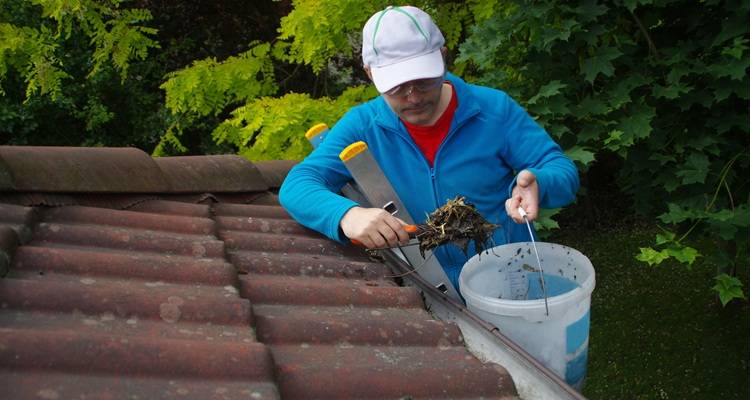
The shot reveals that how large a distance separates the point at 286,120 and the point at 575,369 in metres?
3.24

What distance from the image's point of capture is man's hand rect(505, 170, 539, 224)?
7.43ft

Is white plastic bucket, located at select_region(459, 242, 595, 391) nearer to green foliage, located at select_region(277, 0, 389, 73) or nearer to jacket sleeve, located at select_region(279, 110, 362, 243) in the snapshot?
jacket sleeve, located at select_region(279, 110, 362, 243)

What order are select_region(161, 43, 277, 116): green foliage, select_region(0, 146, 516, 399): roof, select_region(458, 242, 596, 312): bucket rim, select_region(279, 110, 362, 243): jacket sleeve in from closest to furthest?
select_region(0, 146, 516, 399): roof
select_region(458, 242, 596, 312): bucket rim
select_region(279, 110, 362, 243): jacket sleeve
select_region(161, 43, 277, 116): green foliage

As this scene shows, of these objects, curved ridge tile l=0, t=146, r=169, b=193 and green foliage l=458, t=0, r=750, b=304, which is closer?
curved ridge tile l=0, t=146, r=169, b=193

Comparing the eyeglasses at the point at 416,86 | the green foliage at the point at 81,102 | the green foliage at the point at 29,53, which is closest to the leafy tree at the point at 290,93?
the green foliage at the point at 29,53

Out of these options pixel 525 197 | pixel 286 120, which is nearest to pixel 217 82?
pixel 286 120

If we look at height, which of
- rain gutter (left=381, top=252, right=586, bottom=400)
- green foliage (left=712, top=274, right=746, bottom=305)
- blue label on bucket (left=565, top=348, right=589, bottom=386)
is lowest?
green foliage (left=712, top=274, right=746, bottom=305)

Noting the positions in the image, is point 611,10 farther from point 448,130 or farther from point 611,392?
point 611,392

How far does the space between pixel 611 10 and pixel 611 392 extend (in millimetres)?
4165

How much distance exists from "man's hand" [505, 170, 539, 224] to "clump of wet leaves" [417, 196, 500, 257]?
0.45 feet

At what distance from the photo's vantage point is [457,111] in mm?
2629

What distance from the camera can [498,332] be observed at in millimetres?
1964

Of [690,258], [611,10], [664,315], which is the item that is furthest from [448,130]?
[664,315]

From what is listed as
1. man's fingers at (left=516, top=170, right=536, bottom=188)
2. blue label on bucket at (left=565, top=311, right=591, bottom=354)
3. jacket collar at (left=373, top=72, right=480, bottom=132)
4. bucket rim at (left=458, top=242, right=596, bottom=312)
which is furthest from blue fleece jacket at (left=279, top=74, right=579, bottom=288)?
blue label on bucket at (left=565, top=311, right=591, bottom=354)
